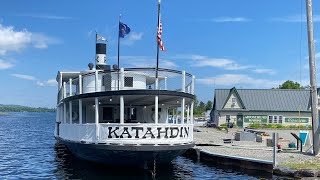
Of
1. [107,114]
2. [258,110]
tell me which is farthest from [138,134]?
[258,110]

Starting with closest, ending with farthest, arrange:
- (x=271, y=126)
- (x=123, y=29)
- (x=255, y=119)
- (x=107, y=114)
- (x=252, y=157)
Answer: (x=123, y=29) < (x=252, y=157) < (x=107, y=114) < (x=271, y=126) < (x=255, y=119)

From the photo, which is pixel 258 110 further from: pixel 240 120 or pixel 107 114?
pixel 107 114

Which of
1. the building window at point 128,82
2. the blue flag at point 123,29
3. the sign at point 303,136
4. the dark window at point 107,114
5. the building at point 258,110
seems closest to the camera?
the building window at point 128,82

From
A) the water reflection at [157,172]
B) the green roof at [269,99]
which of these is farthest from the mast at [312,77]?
the green roof at [269,99]

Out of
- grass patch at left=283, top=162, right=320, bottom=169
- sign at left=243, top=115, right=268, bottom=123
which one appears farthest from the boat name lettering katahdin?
sign at left=243, top=115, right=268, bottom=123

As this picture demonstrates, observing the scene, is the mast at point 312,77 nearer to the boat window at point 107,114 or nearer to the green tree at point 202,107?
the boat window at point 107,114

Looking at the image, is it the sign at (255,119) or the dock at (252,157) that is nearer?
the dock at (252,157)

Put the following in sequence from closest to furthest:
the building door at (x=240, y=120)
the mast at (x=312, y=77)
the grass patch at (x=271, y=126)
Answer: the mast at (x=312, y=77)
the grass patch at (x=271, y=126)
the building door at (x=240, y=120)

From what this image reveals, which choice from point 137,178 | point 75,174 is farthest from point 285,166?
point 75,174

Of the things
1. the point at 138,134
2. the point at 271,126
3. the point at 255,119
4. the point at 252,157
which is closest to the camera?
the point at 138,134

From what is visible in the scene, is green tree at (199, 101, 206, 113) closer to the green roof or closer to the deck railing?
the green roof

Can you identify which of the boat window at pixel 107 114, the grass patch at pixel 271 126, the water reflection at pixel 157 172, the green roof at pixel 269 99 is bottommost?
the water reflection at pixel 157 172

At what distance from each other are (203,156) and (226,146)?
3.40 m

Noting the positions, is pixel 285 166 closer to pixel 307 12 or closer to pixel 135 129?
pixel 135 129
